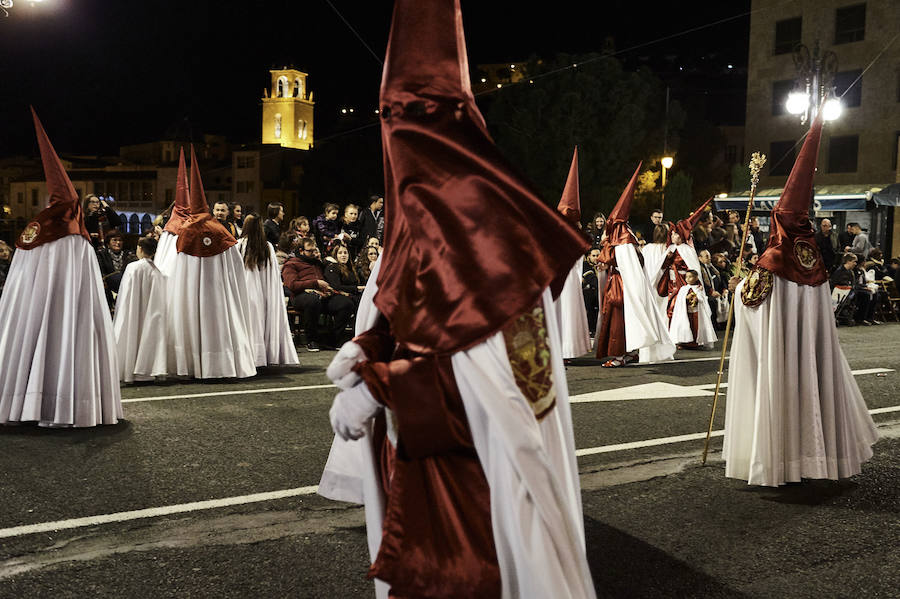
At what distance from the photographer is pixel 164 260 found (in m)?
10.5

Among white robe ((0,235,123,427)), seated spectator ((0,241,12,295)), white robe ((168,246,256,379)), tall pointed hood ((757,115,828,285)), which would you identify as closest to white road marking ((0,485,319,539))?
white robe ((0,235,123,427))

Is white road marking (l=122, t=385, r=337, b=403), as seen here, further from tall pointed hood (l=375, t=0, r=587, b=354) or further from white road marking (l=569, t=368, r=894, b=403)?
tall pointed hood (l=375, t=0, r=587, b=354)

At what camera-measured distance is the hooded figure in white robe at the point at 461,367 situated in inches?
101

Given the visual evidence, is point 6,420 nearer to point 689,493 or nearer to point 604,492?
point 604,492

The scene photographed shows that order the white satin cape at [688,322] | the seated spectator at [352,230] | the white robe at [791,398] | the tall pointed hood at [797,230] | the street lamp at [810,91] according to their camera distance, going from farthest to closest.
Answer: the street lamp at [810,91] → the seated spectator at [352,230] → the white satin cape at [688,322] → the tall pointed hood at [797,230] → the white robe at [791,398]

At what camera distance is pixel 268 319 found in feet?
35.3

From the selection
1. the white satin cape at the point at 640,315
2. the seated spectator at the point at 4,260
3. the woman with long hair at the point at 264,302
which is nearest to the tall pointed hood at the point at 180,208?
the woman with long hair at the point at 264,302

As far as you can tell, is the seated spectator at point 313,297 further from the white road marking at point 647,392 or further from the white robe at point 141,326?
the white road marking at point 647,392

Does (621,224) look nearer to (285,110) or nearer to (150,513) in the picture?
(150,513)

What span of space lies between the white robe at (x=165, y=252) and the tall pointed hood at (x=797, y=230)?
7.00 metres

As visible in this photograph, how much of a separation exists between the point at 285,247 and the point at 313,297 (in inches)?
38.7

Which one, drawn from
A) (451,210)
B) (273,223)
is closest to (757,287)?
(451,210)

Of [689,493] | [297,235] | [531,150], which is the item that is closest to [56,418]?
[689,493]

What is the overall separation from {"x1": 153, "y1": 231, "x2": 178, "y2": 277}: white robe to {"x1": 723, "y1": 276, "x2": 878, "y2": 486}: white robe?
6960mm
